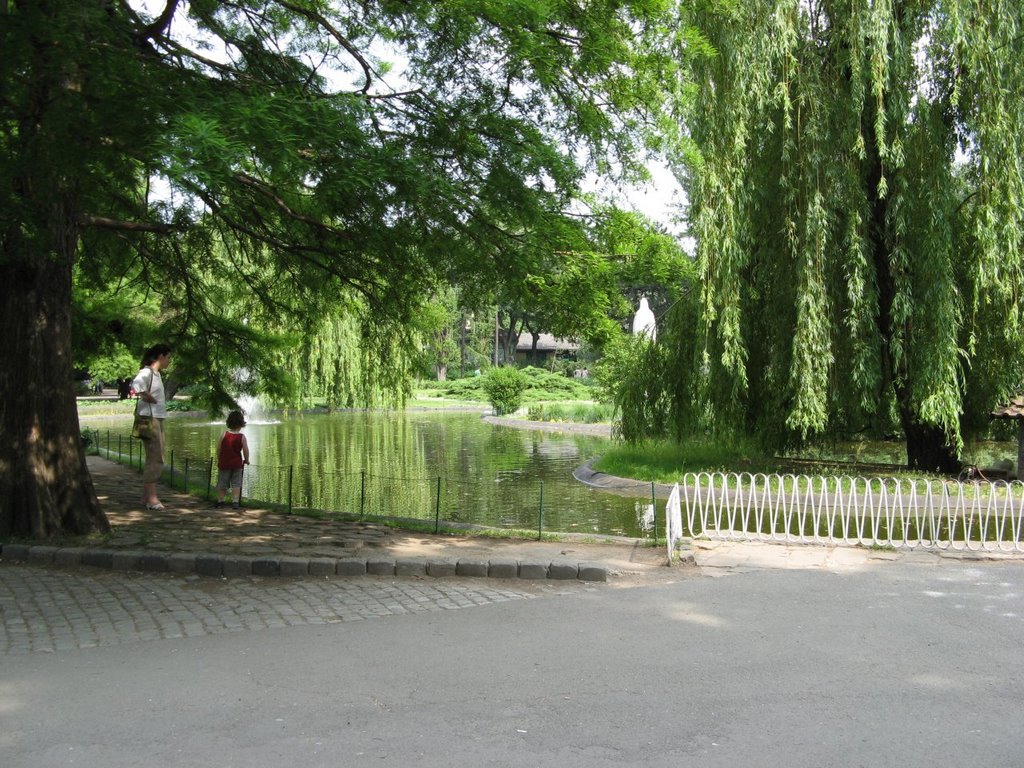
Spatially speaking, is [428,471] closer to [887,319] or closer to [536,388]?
[887,319]

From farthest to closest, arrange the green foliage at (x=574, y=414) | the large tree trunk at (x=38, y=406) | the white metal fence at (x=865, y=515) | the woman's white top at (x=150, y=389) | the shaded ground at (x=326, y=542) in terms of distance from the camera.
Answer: the green foliage at (x=574, y=414), the woman's white top at (x=150, y=389), the white metal fence at (x=865, y=515), the large tree trunk at (x=38, y=406), the shaded ground at (x=326, y=542)

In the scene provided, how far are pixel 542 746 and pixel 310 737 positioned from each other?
122 centimetres

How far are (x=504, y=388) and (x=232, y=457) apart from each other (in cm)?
3022

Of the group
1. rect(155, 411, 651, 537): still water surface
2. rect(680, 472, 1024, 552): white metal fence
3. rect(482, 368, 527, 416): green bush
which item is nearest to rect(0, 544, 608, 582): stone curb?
rect(155, 411, 651, 537): still water surface

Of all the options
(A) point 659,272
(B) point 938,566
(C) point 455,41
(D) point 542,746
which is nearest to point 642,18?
(C) point 455,41

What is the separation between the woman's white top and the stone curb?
9.83 ft

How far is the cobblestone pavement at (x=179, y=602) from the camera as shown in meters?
6.39

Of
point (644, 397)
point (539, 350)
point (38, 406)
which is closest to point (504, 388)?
point (644, 397)

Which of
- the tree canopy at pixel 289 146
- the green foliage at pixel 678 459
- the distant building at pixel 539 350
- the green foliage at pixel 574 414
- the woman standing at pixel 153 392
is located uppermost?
the distant building at pixel 539 350

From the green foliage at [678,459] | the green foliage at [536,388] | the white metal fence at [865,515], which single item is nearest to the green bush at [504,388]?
the green foliage at [536,388]

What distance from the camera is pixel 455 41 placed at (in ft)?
29.4

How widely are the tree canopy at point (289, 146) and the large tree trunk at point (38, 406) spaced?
2 cm

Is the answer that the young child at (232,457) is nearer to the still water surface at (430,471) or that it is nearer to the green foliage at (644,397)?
the still water surface at (430,471)

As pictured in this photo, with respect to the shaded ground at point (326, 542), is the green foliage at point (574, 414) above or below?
above
